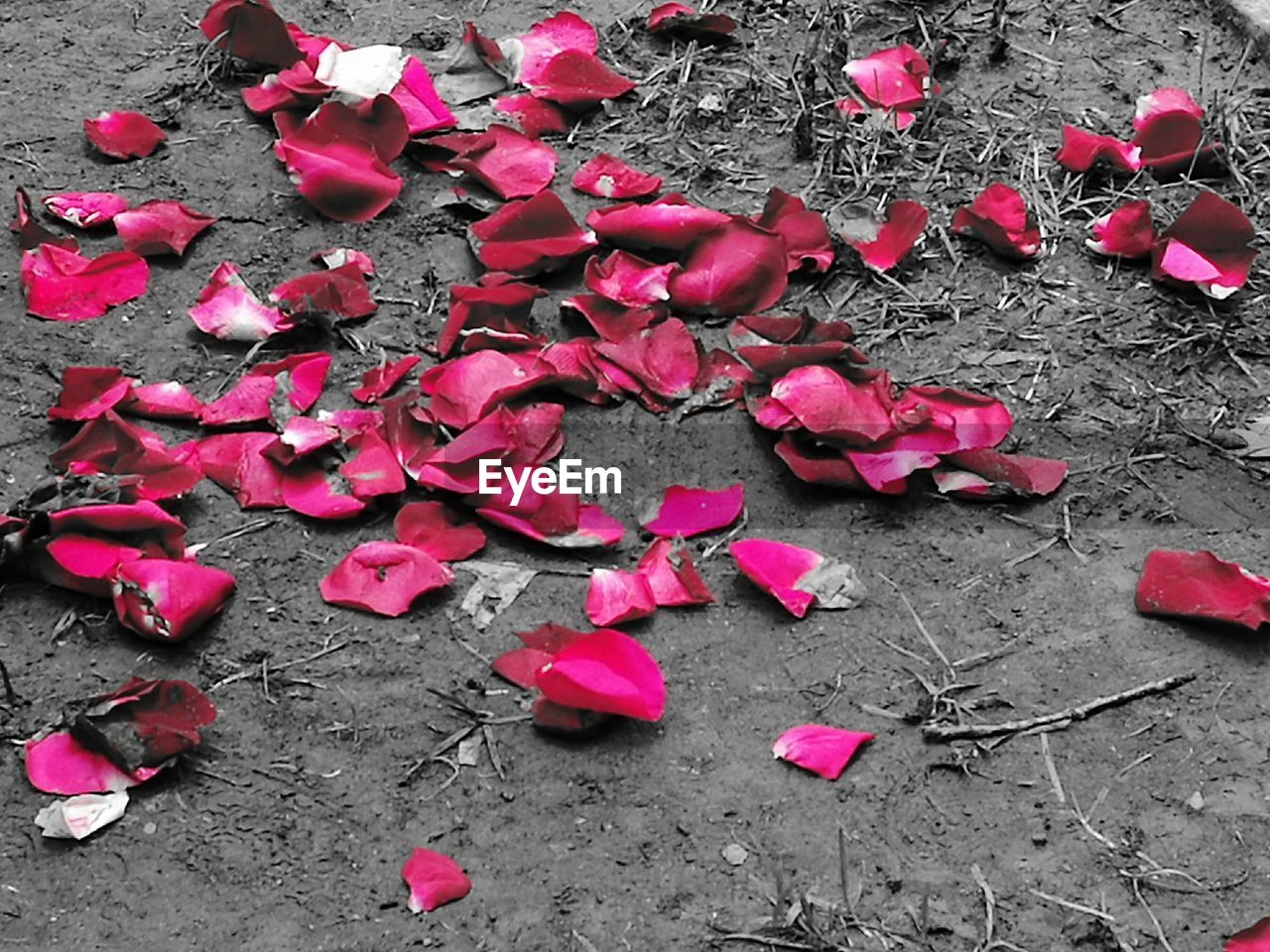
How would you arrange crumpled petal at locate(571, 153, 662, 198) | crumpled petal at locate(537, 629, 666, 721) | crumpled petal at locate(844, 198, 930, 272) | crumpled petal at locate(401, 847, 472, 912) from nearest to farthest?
crumpled petal at locate(401, 847, 472, 912)
crumpled petal at locate(537, 629, 666, 721)
crumpled petal at locate(844, 198, 930, 272)
crumpled petal at locate(571, 153, 662, 198)

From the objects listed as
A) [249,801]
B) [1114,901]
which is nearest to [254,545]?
[249,801]

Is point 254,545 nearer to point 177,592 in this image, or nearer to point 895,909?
point 177,592

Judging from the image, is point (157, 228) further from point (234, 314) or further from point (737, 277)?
point (737, 277)

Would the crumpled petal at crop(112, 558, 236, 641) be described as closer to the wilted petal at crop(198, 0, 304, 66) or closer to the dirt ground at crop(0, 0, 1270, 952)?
the dirt ground at crop(0, 0, 1270, 952)

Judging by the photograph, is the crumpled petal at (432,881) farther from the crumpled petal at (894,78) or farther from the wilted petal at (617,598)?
the crumpled petal at (894,78)

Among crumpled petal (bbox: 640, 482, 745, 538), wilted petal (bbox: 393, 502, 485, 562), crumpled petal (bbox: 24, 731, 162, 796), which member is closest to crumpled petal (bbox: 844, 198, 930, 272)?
crumpled petal (bbox: 640, 482, 745, 538)

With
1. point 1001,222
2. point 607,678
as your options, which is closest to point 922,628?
point 607,678

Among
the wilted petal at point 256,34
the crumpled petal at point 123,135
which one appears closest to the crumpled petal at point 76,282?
the crumpled petal at point 123,135
